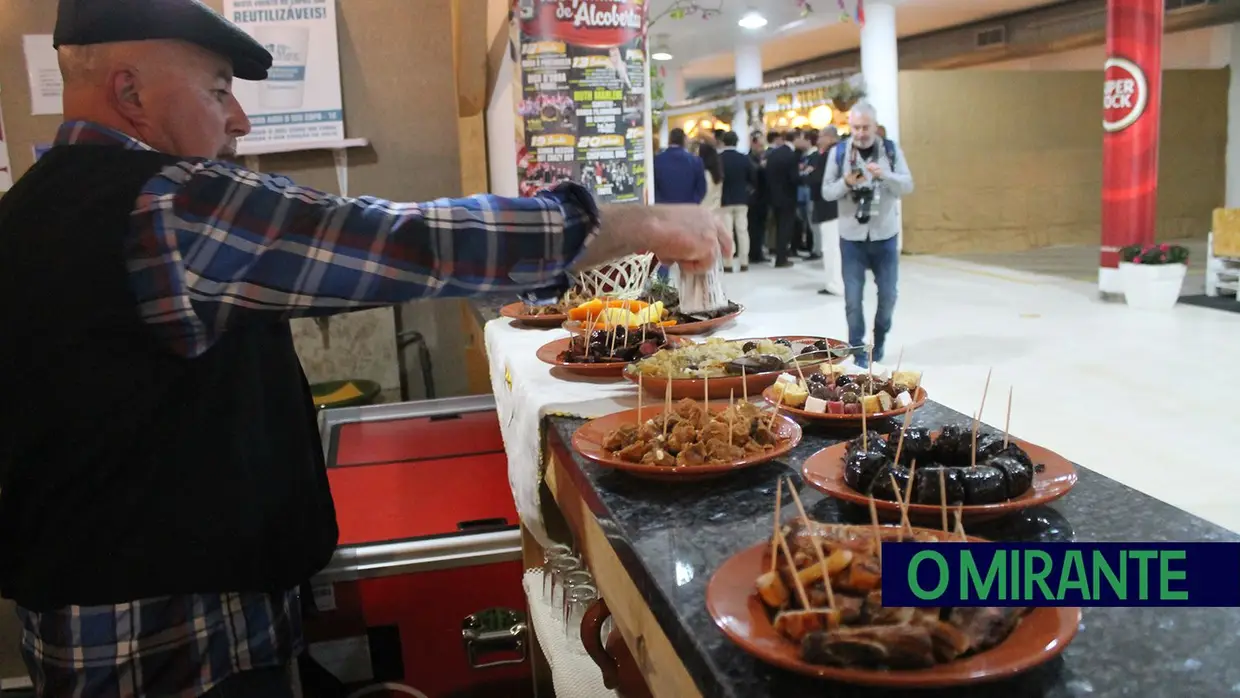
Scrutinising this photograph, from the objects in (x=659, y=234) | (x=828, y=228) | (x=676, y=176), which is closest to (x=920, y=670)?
(x=659, y=234)

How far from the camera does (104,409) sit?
122 cm

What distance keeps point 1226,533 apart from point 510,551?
150 cm

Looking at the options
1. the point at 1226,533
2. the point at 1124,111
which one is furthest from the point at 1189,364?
the point at 1226,533

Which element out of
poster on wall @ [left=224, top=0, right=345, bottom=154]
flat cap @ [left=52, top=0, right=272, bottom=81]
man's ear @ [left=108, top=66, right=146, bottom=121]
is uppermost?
poster on wall @ [left=224, top=0, right=345, bottom=154]

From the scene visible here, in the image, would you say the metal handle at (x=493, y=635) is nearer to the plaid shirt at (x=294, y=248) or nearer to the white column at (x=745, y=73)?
the plaid shirt at (x=294, y=248)

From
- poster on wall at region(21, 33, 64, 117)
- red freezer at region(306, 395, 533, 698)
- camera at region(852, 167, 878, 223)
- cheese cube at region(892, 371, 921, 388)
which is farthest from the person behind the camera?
camera at region(852, 167, 878, 223)

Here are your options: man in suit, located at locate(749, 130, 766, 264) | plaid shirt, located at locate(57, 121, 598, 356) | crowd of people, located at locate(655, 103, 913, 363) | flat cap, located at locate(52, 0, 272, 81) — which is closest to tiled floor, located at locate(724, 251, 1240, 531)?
crowd of people, located at locate(655, 103, 913, 363)

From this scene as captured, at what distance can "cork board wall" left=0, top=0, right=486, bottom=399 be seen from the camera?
15.1ft

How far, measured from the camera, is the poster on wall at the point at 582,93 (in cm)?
360

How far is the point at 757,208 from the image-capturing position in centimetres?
1248

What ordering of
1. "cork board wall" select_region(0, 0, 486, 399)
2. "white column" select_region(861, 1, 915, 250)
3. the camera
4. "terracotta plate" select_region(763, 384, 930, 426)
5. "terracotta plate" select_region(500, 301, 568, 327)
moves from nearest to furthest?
"terracotta plate" select_region(763, 384, 930, 426), "terracotta plate" select_region(500, 301, 568, 327), "cork board wall" select_region(0, 0, 486, 399), the camera, "white column" select_region(861, 1, 915, 250)

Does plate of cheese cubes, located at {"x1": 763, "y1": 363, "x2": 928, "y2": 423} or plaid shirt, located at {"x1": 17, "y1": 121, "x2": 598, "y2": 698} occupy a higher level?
plaid shirt, located at {"x1": 17, "y1": 121, "x2": 598, "y2": 698}

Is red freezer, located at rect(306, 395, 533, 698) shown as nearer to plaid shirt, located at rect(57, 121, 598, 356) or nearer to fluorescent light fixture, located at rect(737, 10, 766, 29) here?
plaid shirt, located at rect(57, 121, 598, 356)

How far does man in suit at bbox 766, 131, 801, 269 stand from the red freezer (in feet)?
32.2
